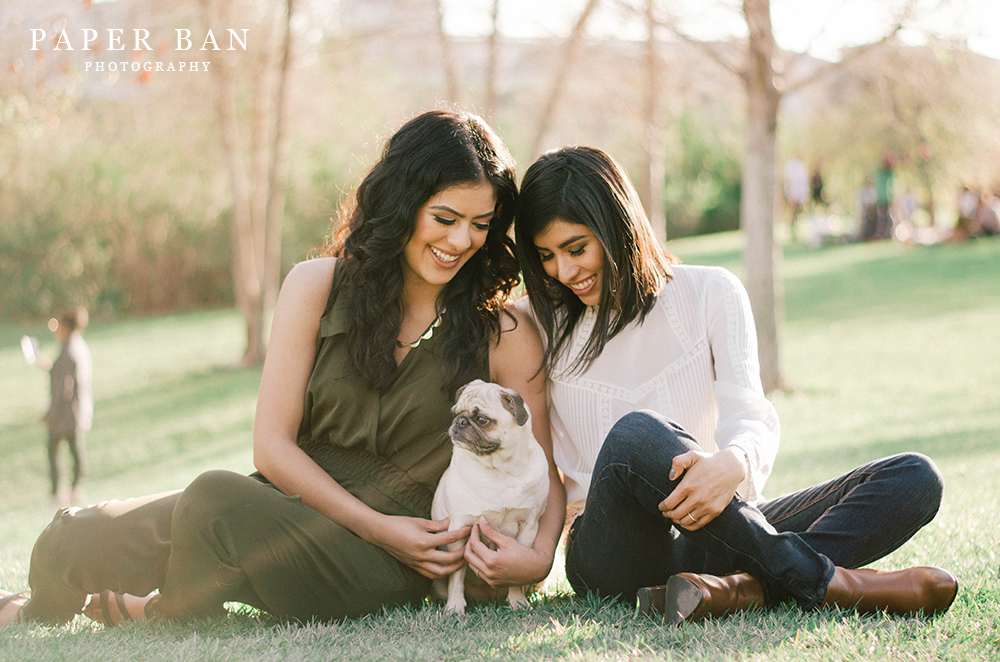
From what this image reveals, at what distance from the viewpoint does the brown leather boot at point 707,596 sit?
8.25 feet

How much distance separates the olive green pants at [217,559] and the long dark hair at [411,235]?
0.58 m

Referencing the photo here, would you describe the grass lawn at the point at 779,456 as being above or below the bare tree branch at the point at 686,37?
below

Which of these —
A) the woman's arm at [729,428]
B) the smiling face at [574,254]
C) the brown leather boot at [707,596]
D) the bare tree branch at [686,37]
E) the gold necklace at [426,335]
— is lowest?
the brown leather boot at [707,596]

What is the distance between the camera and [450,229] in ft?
9.88

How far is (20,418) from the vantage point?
40.7 ft

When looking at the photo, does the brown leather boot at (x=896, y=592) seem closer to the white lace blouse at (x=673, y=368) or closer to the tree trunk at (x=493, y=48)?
the white lace blouse at (x=673, y=368)

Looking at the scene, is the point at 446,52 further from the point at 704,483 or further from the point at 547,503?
the point at 704,483

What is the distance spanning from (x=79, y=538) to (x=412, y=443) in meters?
1.14

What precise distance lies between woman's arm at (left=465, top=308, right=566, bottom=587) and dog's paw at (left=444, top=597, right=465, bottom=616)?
131 millimetres

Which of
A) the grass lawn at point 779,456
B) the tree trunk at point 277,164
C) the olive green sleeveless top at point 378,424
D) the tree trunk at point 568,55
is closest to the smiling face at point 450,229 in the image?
the olive green sleeveless top at point 378,424

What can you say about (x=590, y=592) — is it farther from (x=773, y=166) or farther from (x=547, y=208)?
(x=773, y=166)

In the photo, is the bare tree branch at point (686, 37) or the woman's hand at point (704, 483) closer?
the woman's hand at point (704, 483)

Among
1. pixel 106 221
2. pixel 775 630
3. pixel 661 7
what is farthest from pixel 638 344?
pixel 106 221

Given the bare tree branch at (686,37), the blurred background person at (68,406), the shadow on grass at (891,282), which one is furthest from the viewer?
the shadow on grass at (891,282)
